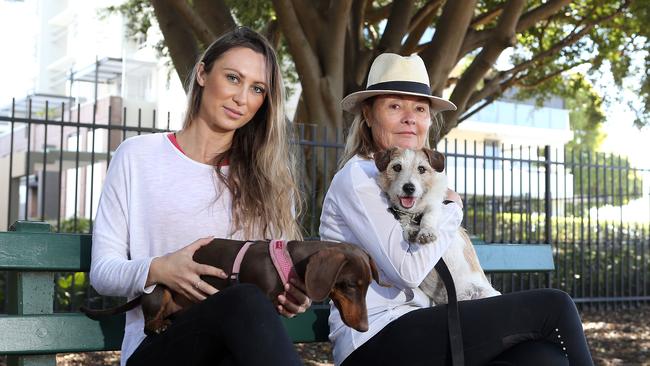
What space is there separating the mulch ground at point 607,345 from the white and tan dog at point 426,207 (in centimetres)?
438

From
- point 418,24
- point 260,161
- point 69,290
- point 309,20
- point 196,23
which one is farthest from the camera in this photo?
point 418,24

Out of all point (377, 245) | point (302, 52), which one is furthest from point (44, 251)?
point (302, 52)

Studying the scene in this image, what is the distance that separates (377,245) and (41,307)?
1305 mm

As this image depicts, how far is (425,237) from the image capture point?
296 centimetres

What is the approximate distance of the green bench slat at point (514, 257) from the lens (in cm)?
407

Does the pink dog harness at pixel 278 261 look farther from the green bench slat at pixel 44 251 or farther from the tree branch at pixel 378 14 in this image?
the tree branch at pixel 378 14

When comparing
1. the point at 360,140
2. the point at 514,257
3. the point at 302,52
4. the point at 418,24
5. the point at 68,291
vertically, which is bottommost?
the point at 68,291

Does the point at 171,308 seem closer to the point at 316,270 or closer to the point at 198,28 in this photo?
the point at 316,270

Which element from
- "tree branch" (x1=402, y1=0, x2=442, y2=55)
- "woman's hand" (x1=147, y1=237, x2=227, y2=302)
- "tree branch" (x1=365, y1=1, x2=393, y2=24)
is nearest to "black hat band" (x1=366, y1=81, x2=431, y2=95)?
"woman's hand" (x1=147, y1=237, x2=227, y2=302)

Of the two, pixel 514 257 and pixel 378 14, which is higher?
pixel 378 14

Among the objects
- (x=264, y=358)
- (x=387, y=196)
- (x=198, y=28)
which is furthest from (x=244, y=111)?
(x=198, y=28)

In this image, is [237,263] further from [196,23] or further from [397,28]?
[397,28]

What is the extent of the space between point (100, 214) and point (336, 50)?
698 cm

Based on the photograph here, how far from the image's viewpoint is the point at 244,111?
3.14 meters
